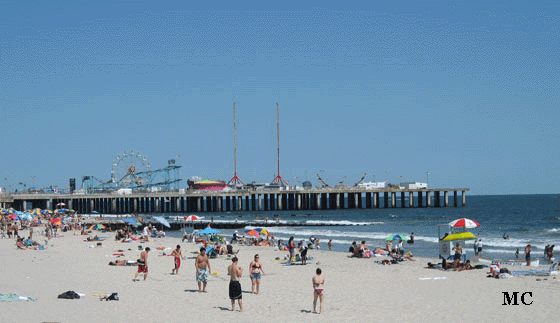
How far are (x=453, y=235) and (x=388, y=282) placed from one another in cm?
386

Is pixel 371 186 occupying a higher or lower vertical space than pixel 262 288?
higher

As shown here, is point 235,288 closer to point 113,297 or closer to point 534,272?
point 113,297

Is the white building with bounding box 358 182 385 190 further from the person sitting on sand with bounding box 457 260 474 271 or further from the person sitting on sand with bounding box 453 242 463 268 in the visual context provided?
the person sitting on sand with bounding box 457 260 474 271

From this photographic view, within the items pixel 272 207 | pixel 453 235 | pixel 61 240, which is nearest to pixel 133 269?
pixel 453 235

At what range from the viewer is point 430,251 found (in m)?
28.2

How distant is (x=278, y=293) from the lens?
50.5 ft

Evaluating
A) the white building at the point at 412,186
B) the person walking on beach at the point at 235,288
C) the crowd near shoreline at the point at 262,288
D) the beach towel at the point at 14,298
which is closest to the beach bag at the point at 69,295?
the crowd near shoreline at the point at 262,288

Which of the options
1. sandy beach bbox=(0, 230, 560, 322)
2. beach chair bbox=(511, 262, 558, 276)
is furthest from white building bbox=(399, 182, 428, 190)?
beach chair bbox=(511, 262, 558, 276)

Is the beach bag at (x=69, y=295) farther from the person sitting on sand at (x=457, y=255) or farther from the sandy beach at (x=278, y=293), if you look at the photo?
the person sitting on sand at (x=457, y=255)

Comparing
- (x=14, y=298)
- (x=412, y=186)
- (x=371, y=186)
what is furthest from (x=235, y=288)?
(x=412, y=186)

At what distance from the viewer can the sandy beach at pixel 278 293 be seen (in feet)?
40.6

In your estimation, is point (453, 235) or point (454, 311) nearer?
point (454, 311)

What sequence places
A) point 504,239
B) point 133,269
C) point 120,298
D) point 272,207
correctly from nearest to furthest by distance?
point 120,298 < point 133,269 < point 504,239 < point 272,207

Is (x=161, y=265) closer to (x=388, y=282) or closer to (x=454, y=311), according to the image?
(x=388, y=282)
